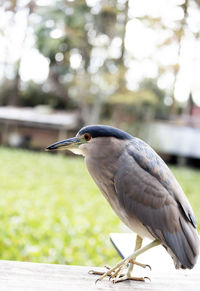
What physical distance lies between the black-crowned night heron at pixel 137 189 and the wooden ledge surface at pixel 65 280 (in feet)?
0.42

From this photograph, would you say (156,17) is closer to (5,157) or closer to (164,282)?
(5,157)

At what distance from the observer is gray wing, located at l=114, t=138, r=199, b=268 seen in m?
0.80

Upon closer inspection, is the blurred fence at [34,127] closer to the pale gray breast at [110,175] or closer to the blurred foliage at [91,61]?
the blurred foliage at [91,61]

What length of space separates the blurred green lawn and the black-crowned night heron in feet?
4.04

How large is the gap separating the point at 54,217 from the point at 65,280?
6.50ft

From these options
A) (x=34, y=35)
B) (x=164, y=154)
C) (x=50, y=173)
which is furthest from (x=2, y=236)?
(x=34, y=35)

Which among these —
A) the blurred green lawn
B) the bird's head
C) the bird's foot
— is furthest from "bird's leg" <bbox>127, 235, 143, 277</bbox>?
the blurred green lawn

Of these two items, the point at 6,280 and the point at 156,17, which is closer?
the point at 6,280

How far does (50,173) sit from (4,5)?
7.23 ft

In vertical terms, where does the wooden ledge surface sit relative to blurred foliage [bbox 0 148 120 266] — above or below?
above

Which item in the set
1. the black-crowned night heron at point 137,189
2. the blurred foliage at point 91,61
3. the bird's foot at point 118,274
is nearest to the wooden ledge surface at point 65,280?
the bird's foot at point 118,274

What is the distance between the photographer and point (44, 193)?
3836 millimetres

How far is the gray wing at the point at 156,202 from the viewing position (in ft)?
2.61

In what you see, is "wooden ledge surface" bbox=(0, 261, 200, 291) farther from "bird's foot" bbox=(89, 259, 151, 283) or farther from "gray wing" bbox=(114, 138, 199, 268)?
"gray wing" bbox=(114, 138, 199, 268)
